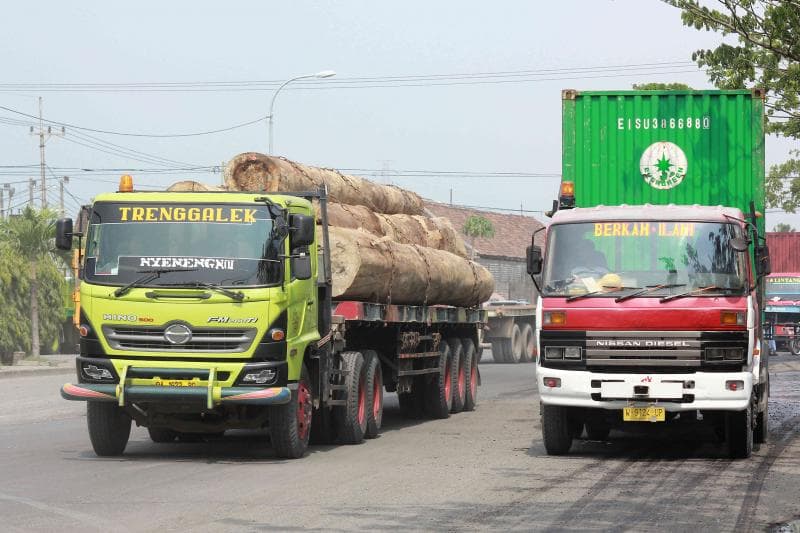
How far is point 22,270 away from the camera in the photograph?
38906 millimetres

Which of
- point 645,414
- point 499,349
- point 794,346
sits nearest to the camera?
point 645,414

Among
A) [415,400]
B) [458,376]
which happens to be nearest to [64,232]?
[415,400]

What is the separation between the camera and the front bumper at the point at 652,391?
1274 centimetres

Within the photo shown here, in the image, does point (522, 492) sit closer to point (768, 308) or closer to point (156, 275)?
point (156, 275)

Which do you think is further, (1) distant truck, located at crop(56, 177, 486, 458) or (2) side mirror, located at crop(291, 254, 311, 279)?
(2) side mirror, located at crop(291, 254, 311, 279)

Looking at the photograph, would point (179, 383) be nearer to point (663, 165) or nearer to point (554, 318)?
point (554, 318)

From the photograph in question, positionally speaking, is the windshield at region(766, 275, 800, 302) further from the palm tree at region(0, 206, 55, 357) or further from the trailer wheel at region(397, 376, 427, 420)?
the trailer wheel at region(397, 376, 427, 420)

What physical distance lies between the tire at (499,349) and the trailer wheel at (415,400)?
69.4 ft

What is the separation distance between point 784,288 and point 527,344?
11132 millimetres

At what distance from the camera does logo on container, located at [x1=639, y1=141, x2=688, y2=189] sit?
15.3m

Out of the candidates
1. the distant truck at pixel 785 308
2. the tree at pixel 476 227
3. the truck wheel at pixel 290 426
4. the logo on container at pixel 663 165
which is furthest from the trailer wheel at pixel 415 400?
the tree at pixel 476 227

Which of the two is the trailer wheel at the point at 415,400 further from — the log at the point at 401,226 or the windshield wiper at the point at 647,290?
the windshield wiper at the point at 647,290

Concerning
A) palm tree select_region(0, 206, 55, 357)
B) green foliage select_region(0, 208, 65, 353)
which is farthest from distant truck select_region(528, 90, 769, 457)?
green foliage select_region(0, 208, 65, 353)

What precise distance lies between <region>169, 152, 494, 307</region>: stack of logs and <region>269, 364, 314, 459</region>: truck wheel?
6.10 ft
